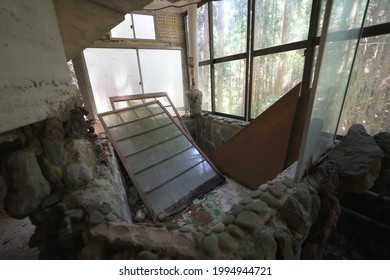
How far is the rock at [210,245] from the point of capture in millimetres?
793

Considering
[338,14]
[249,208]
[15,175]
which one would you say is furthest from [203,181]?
[338,14]

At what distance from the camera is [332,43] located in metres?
1.00

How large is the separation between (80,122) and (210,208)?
5.39 ft

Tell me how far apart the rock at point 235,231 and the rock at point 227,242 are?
0.07ft

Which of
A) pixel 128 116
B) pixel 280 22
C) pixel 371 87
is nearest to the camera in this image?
pixel 371 87

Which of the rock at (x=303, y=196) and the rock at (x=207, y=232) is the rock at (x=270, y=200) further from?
the rock at (x=207, y=232)

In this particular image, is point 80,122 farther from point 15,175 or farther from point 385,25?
point 385,25

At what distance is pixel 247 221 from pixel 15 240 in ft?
6.73

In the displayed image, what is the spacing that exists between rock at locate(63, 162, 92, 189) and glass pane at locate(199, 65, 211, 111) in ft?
10.3

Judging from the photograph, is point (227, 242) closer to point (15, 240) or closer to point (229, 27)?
point (15, 240)

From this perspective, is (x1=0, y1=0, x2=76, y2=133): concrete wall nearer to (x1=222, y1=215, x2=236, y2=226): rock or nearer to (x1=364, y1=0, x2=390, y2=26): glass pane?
(x1=222, y1=215, x2=236, y2=226): rock

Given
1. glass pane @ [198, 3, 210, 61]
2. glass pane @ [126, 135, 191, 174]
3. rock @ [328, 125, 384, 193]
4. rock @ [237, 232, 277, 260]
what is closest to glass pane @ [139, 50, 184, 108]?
glass pane @ [198, 3, 210, 61]

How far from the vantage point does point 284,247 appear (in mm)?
888

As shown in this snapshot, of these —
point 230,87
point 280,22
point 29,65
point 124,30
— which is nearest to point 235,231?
point 29,65
